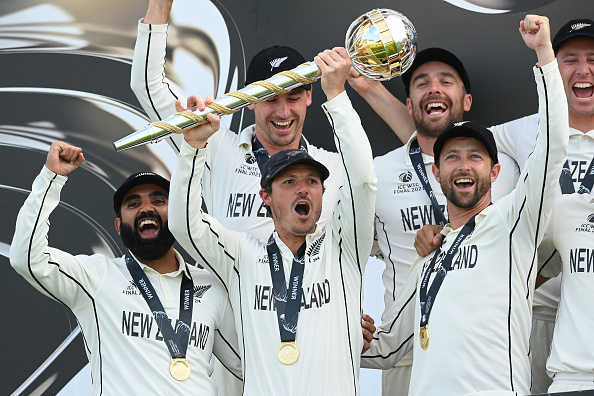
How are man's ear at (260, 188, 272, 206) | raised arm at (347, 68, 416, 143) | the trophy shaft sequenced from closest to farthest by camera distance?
the trophy shaft, man's ear at (260, 188, 272, 206), raised arm at (347, 68, 416, 143)

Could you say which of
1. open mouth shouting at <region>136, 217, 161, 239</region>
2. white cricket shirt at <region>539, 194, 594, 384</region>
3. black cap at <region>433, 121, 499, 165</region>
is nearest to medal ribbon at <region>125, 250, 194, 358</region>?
open mouth shouting at <region>136, 217, 161, 239</region>

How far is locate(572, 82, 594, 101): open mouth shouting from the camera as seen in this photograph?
397 cm

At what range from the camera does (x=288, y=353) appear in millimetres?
3480

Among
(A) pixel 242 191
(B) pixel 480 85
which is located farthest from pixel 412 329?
(B) pixel 480 85

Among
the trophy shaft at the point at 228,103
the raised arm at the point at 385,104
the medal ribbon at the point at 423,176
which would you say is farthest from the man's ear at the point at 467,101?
the trophy shaft at the point at 228,103

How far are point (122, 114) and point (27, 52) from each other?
1.77ft

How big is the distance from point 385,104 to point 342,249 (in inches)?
48.6

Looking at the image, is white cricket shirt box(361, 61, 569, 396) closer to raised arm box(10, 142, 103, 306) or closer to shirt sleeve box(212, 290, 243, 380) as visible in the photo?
shirt sleeve box(212, 290, 243, 380)

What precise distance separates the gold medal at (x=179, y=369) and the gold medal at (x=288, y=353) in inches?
→ 15.8

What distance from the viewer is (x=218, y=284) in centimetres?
392

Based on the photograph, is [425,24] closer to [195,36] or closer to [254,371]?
[195,36]

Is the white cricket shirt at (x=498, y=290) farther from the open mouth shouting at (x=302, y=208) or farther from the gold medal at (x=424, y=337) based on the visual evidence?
the open mouth shouting at (x=302, y=208)

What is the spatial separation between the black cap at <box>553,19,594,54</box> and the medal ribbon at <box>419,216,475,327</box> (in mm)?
961

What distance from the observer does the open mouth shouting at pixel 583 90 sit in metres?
3.97
